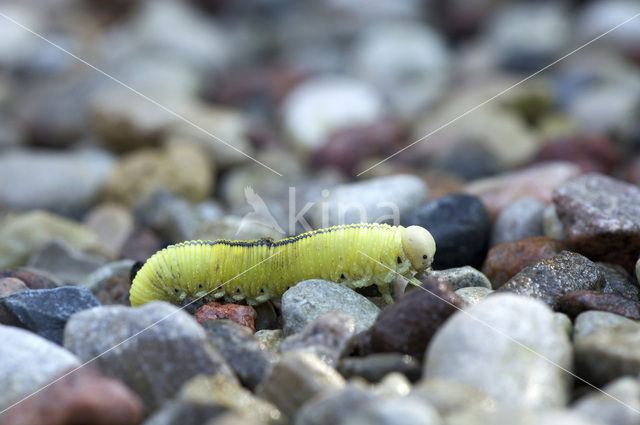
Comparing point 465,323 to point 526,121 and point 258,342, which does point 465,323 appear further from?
point 526,121

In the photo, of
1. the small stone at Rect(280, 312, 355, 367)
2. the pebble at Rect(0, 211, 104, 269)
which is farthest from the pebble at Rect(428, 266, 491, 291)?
the pebble at Rect(0, 211, 104, 269)

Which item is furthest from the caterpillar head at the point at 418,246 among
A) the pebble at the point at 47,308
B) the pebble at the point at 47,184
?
the pebble at the point at 47,184

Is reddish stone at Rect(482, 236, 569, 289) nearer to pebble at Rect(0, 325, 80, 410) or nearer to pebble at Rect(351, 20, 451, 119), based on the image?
pebble at Rect(0, 325, 80, 410)

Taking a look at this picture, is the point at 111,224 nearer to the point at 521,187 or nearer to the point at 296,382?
the point at 521,187

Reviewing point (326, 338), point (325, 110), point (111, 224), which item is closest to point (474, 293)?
point (326, 338)

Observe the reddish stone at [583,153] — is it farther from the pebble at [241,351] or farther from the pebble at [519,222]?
the pebble at [241,351]

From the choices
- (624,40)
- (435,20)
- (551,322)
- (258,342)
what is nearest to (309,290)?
(258,342)
